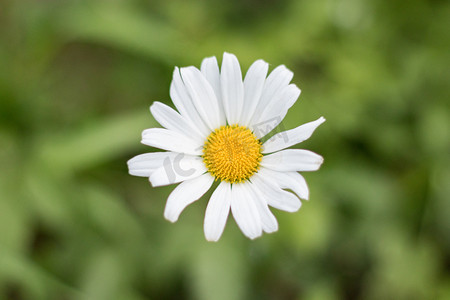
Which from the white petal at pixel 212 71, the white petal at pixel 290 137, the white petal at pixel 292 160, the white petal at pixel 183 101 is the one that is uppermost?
the white petal at pixel 212 71

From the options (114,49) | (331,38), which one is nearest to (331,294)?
(331,38)

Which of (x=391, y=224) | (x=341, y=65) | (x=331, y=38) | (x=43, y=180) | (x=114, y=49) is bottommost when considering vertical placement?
(x=391, y=224)

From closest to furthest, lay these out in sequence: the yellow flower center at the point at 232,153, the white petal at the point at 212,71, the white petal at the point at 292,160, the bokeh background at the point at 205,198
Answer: the white petal at the point at 292,160 < the white petal at the point at 212,71 < the yellow flower center at the point at 232,153 < the bokeh background at the point at 205,198

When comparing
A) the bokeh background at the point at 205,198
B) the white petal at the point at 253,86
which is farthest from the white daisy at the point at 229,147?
the bokeh background at the point at 205,198

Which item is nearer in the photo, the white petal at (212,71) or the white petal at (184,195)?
the white petal at (184,195)

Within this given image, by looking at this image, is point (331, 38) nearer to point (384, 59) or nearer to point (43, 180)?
point (384, 59)

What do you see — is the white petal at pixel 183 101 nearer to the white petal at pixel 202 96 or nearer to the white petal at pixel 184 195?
the white petal at pixel 202 96

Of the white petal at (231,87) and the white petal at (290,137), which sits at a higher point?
the white petal at (231,87)
